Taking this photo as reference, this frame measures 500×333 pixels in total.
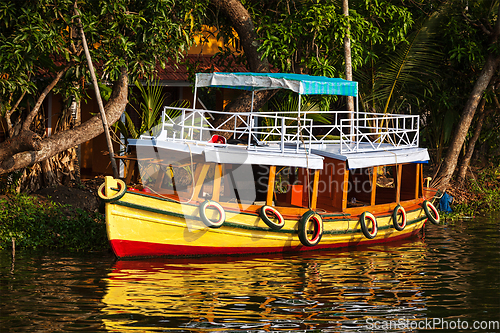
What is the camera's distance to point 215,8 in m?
15.9

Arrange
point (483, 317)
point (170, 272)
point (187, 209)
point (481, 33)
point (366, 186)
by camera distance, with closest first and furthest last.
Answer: point (483, 317)
point (170, 272)
point (187, 209)
point (366, 186)
point (481, 33)

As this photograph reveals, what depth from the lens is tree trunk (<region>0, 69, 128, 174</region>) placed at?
12.5 m

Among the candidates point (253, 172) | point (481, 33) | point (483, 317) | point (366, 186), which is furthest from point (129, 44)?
point (481, 33)

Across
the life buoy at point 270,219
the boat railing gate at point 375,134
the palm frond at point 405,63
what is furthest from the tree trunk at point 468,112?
the life buoy at point 270,219

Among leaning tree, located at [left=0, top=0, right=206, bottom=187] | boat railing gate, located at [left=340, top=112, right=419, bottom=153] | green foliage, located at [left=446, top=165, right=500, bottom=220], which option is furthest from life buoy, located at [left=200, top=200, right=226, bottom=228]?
green foliage, located at [left=446, top=165, right=500, bottom=220]

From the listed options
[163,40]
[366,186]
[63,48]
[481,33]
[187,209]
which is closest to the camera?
[187,209]

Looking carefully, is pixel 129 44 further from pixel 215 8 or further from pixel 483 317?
pixel 483 317

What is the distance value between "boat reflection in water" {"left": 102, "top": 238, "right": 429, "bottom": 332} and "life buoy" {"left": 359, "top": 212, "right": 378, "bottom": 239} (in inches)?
33.4

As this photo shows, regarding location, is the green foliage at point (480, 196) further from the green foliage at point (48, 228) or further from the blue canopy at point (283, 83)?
the green foliage at point (48, 228)

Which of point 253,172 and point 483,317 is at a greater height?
point 253,172

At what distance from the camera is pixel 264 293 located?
8.62 metres

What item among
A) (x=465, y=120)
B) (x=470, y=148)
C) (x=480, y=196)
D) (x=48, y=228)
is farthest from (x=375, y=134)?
(x=48, y=228)

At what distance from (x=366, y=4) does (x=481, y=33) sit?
4.63 meters

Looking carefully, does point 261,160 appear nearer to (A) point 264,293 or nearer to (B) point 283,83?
(B) point 283,83
